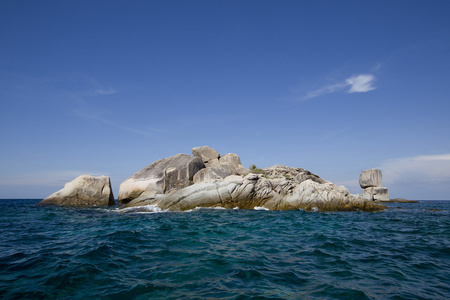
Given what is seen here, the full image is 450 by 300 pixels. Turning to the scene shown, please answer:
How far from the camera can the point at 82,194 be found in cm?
2994

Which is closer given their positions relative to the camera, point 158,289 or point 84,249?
point 158,289

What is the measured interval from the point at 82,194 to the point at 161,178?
32.3 feet

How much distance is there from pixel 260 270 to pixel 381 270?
3.27m

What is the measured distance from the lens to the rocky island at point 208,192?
2272 cm

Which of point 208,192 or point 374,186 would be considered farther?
point 374,186

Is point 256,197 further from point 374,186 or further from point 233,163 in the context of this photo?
point 374,186

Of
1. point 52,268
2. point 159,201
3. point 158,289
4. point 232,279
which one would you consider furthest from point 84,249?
point 159,201

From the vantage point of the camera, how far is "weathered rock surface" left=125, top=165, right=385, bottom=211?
22.5 m

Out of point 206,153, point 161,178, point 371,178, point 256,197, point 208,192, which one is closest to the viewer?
point 208,192

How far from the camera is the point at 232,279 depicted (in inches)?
240

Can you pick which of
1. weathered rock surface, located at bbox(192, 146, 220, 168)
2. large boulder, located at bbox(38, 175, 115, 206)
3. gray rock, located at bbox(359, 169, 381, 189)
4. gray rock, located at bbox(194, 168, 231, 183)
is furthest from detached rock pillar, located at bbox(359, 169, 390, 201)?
large boulder, located at bbox(38, 175, 115, 206)

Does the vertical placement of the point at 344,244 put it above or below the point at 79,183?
below

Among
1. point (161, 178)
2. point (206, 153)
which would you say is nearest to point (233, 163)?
point (206, 153)

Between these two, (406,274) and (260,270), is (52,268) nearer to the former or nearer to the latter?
(260,270)
